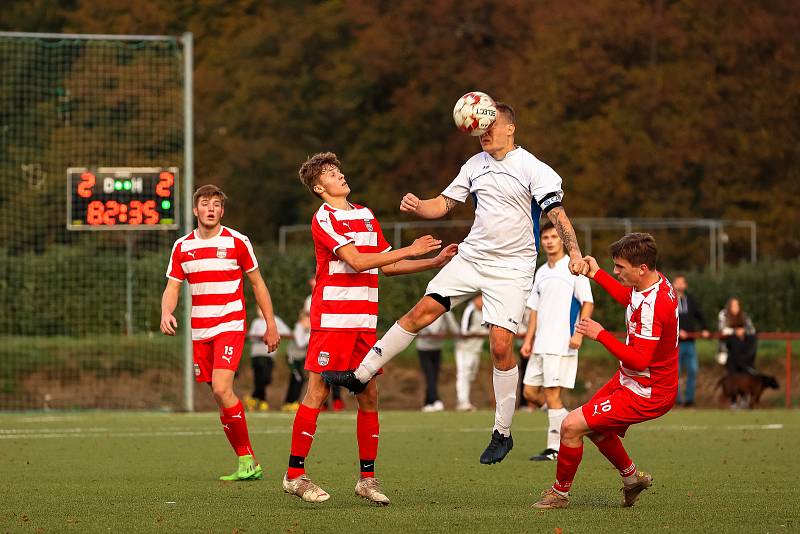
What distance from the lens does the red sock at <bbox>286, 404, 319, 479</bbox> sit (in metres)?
9.74

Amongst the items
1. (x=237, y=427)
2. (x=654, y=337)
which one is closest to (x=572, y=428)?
(x=654, y=337)

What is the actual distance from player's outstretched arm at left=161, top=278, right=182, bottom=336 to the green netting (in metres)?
15.3

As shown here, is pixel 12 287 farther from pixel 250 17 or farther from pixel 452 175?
pixel 250 17

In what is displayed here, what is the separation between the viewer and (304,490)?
31.3 ft

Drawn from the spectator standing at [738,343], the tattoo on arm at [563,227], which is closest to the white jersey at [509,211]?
the tattoo on arm at [563,227]

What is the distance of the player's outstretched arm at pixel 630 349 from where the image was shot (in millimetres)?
8750

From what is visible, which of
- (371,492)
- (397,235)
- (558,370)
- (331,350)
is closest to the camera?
(371,492)

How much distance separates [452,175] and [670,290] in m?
37.6

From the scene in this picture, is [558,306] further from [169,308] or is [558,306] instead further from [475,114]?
[475,114]

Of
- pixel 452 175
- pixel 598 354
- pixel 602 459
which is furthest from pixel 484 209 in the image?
pixel 452 175

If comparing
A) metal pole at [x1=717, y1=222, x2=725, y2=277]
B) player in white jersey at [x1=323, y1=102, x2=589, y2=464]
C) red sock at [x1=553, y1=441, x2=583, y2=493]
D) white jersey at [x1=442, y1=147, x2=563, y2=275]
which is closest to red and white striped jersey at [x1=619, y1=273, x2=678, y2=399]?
red sock at [x1=553, y1=441, x2=583, y2=493]

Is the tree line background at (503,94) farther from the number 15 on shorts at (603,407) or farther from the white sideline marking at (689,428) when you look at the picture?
the number 15 on shorts at (603,407)

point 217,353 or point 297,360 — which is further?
point 297,360

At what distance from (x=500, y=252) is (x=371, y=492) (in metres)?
1.84
